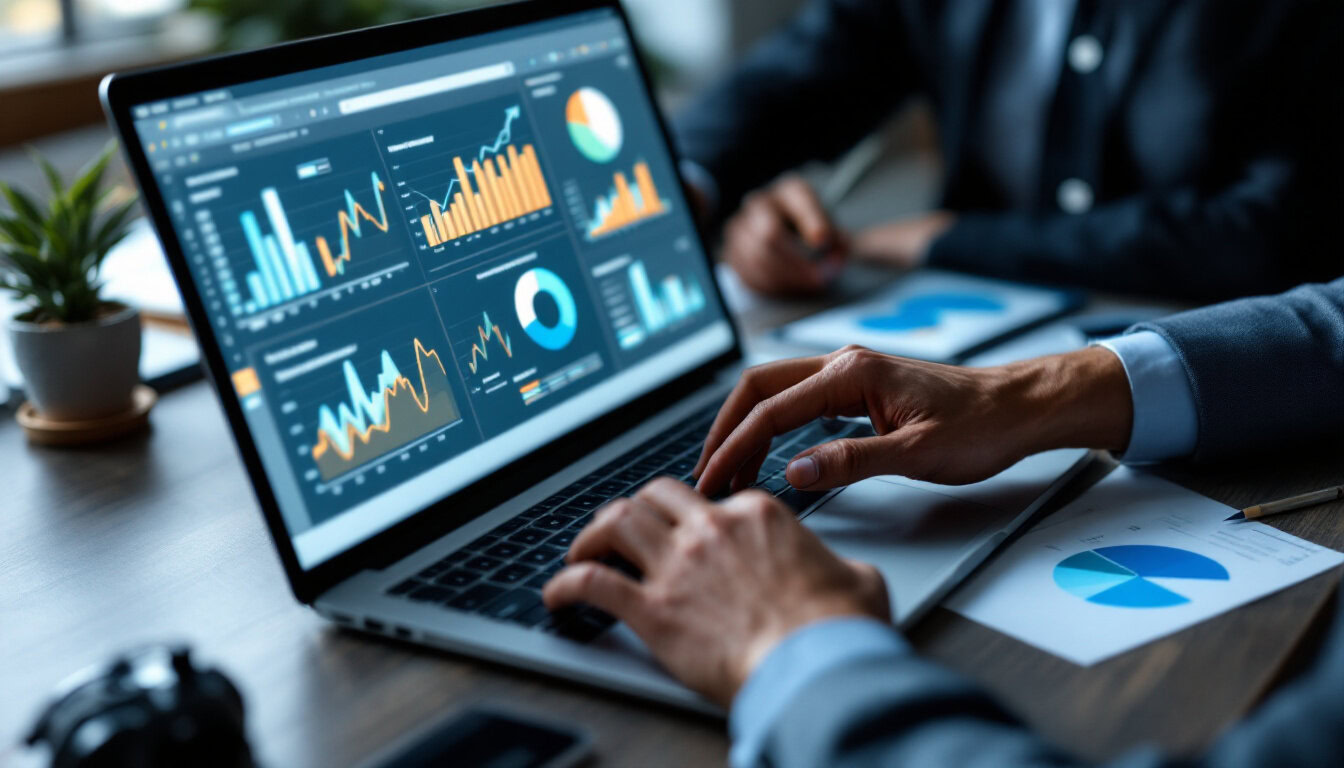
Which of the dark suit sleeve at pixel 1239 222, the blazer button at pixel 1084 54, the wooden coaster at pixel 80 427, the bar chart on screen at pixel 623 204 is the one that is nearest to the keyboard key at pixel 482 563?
the bar chart on screen at pixel 623 204

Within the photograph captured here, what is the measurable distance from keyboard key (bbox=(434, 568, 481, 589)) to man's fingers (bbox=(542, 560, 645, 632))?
0.08 metres

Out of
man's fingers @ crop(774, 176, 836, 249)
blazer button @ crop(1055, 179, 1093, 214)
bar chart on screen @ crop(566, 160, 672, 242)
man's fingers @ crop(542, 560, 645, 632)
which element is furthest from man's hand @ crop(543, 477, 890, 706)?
blazer button @ crop(1055, 179, 1093, 214)

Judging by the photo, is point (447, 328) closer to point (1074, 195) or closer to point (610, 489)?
point (610, 489)

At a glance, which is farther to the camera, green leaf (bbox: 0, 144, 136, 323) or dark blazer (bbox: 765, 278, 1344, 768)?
green leaf (bbox: 0, 144, 136, 323)

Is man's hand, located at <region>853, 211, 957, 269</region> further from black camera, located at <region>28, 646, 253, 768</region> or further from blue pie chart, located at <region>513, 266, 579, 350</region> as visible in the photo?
black camera, located at <region>28, 646, 253, 768</region>

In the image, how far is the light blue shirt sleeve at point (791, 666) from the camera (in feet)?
1.76

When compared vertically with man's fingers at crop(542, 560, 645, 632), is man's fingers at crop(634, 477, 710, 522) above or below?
above

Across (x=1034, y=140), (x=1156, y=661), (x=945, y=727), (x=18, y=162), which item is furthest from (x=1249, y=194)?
(x=18, y=162)

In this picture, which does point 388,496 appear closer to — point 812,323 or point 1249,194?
→ point 812,323

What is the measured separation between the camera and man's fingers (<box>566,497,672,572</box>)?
0.65 m

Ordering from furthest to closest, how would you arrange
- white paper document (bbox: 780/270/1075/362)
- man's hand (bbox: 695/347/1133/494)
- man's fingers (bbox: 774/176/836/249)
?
man's fingers (bbox: 774/176/836/249) → white paper document (bbox: 780/270/1075/362) → man's hand (bbox: 695/347/1133/494)

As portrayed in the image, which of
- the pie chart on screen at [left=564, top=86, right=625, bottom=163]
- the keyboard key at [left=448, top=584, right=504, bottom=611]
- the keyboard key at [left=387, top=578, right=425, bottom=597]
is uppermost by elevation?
the pie chart on screen at [left=564, top=86, right=625, bottom=163]

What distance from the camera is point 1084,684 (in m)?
0.60

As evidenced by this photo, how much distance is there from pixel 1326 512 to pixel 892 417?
310 millimetres
